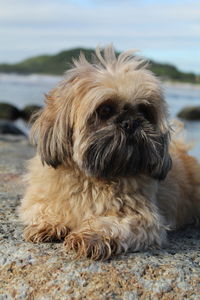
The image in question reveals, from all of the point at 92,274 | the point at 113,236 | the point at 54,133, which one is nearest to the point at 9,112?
the point at 54,133

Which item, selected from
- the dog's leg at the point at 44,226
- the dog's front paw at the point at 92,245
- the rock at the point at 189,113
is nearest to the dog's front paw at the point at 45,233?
the dog's leg at the point at 44,226

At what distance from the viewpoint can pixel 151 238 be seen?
4.50m

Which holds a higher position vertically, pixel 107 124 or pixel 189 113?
pixel 107 124

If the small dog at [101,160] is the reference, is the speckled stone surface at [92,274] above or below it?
below

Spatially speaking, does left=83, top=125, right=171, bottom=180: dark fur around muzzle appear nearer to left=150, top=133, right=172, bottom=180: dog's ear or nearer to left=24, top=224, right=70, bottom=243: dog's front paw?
left=150, top=133, right=172, bottom=180: dog's ear

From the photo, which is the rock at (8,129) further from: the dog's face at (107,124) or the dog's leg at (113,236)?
the dog's leg at (113,236)

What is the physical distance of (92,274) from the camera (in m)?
3.84

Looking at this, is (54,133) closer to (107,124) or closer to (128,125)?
(107,124)

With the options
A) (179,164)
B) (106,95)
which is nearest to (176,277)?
(106,95)

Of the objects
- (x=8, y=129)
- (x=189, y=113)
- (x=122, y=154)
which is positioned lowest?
(x=189, y=113)

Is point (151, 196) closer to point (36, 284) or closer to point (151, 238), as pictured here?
point (151, 238)

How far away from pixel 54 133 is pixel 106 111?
0.53m

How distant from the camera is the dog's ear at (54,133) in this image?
4547mm

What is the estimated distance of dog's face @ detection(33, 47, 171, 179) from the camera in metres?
4.34
